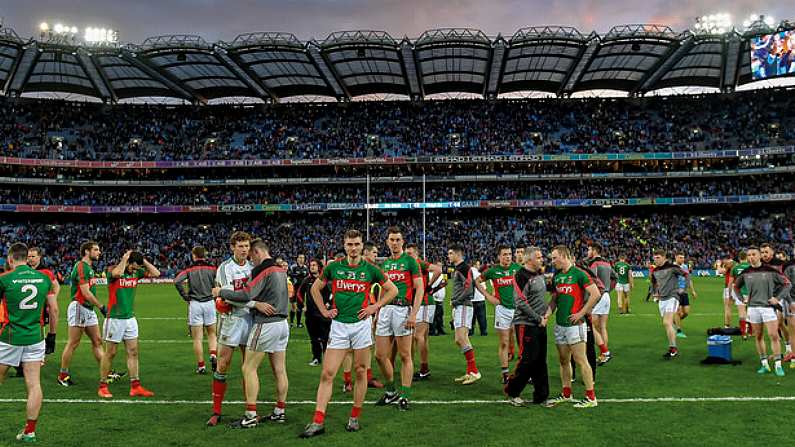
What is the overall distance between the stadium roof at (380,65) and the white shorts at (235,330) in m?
41.2

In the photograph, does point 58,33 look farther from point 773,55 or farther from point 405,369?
point 773,55

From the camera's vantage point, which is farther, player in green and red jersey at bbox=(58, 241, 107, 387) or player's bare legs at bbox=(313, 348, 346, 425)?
player in green and red jersey at bbox=(58, 241, 107, 387)

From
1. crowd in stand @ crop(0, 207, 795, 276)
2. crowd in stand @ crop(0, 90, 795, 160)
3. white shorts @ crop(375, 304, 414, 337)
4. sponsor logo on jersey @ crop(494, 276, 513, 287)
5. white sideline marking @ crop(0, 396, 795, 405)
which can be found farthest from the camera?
crowd in stand @ crop(0, 90, 795, 160)

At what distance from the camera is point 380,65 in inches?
2057

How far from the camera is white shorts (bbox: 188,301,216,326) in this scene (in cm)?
1146

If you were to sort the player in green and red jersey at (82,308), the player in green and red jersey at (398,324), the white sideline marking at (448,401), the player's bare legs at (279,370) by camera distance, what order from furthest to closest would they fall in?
the player in green and red jersey at (82,308)
the white sideline marking at (448,401)
the player in green and red jersey at (398,324)
the player's bare legs at (279,370)

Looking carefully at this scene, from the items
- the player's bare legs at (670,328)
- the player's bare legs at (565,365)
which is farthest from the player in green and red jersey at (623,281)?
the player's bare legs at (565,365)

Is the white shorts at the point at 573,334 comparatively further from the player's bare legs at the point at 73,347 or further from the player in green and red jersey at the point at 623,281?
the player in green and red jersey at the point at 623,281

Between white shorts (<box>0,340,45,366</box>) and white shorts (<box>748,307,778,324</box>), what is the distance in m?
11.8

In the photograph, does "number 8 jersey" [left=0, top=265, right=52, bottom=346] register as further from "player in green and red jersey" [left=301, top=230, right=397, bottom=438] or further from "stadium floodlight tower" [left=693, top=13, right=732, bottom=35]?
"stadium floodlight tower" [left=693, top=13, right=732, bottom=35]

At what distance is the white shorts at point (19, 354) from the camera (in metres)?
7.14

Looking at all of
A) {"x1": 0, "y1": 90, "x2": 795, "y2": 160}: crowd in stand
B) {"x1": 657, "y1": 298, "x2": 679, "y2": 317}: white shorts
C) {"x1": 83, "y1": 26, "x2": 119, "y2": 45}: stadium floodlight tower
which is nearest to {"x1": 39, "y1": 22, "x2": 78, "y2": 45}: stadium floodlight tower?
{"x1": 83, "y1": 26, "x2": 119, "y2": 45}: stadium floodlight tower

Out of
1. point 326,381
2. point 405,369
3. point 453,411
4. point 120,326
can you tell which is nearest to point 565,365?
point 453,411

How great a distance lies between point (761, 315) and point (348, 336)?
8283mm
